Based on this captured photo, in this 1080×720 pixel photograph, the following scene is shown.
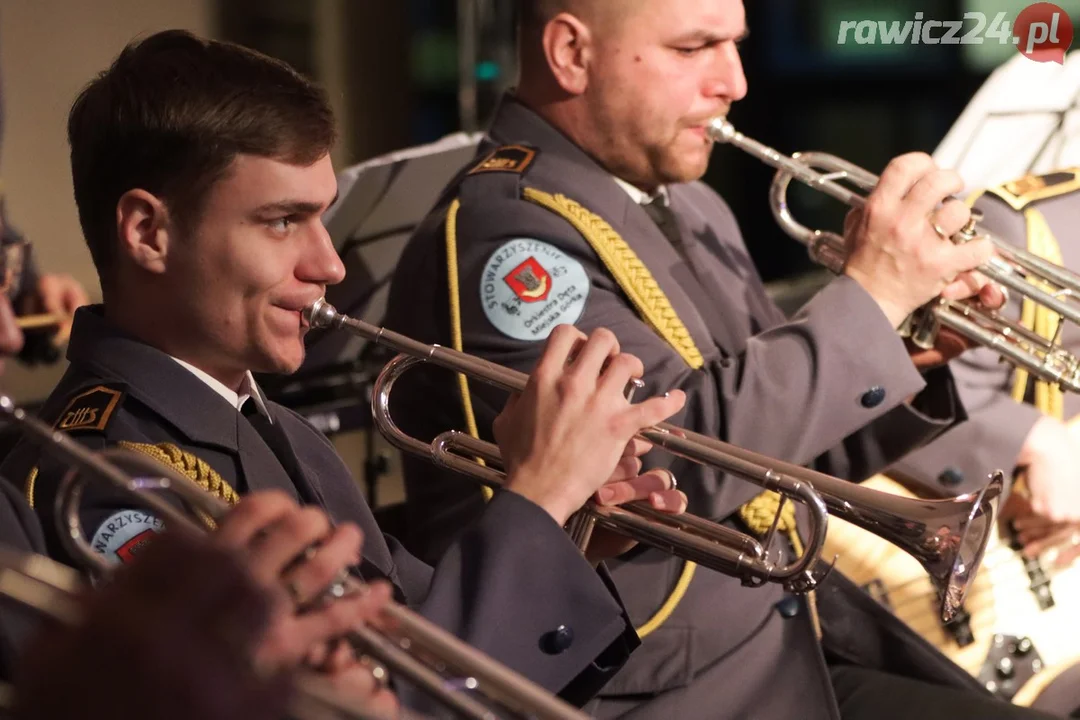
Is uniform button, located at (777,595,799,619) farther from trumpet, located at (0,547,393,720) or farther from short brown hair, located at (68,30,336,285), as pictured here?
trumpet, located at (0,547,393,720)

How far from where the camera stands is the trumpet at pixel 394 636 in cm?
103

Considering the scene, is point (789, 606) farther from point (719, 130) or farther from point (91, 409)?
point (91, 409)

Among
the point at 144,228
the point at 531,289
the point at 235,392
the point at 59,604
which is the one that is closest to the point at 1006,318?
the point at 531,289

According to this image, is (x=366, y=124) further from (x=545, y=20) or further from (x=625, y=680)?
(x=625, y=680)

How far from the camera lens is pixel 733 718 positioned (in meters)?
1.77

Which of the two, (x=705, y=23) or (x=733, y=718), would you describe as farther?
(x=705, y=23)

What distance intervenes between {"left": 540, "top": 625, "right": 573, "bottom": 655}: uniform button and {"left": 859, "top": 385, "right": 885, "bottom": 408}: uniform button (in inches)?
26.1

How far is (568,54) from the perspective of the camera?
6.83ft

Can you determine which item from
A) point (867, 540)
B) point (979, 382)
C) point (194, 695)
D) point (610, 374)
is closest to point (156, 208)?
point (610, 374)

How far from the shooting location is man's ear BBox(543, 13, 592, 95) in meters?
2.08

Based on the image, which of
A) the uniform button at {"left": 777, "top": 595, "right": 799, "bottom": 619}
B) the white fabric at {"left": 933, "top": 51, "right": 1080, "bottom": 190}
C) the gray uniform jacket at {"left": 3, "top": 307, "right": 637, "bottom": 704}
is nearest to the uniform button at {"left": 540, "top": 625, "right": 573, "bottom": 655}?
the gray uniform jacket at {"left": 3, "top": 307, "right": 637, "bottom": 704}

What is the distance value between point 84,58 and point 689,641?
303cm

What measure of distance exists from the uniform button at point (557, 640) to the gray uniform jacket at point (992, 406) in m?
1.11

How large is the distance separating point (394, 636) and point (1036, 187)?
1675 mm
